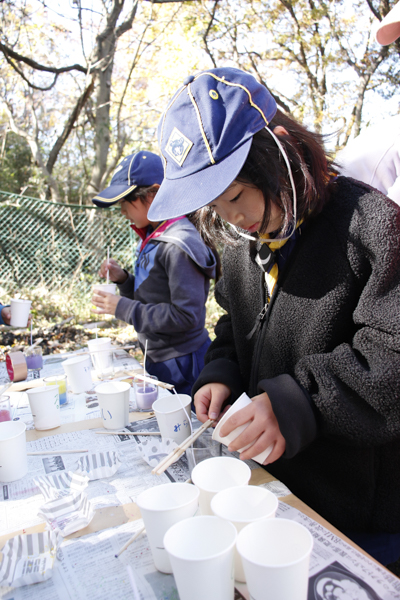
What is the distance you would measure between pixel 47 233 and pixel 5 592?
727cm

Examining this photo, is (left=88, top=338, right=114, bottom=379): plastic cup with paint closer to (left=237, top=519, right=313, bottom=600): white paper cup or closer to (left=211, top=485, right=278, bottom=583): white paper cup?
(left=211, top=485, right=278, bottom=583): white paper cup

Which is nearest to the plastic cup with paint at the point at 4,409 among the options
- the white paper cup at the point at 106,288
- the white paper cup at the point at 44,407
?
the white paper cup at the point at 44,407

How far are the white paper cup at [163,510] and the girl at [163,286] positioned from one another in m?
1.50

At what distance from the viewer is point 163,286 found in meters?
2.65

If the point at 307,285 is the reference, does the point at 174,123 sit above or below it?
above

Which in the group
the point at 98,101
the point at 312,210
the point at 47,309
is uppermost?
the point at 98,101

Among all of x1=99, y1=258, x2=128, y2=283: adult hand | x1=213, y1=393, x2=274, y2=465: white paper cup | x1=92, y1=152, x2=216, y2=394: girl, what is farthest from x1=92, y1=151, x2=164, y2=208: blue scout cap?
x1=213, y1=393, x2=274, y2=465: white paper cup

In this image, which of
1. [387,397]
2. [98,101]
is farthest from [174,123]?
[98,101]

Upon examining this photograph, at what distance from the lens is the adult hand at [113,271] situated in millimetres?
3072

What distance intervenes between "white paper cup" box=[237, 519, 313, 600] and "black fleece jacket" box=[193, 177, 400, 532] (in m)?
0.32

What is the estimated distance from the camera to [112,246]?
804 cm

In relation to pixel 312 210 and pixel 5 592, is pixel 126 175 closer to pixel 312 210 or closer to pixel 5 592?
pixel 312 210

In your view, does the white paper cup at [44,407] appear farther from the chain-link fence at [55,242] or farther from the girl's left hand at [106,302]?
the chain-link fence at [55,242]

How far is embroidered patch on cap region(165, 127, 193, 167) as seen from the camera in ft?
3.87
